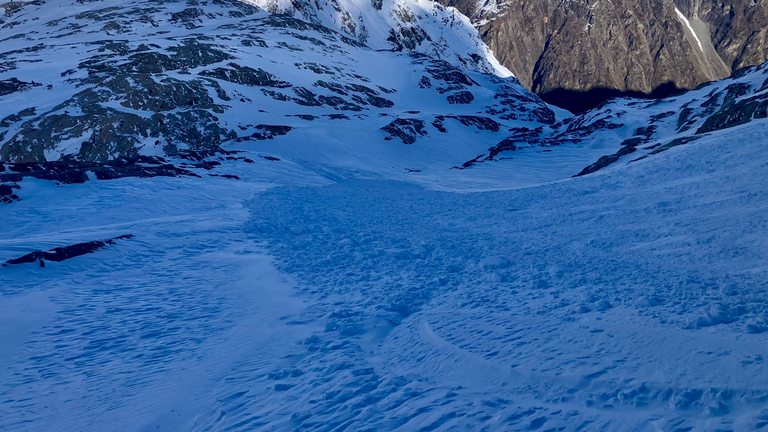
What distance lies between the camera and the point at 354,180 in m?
25.2

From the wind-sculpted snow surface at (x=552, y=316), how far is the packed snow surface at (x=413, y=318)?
3 centimetres

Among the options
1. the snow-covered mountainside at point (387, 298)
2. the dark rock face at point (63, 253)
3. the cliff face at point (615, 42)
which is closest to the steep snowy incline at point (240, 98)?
the snow-covered mountainside at point (387, 298)

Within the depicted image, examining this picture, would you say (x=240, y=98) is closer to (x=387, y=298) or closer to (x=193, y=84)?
(x=193, y=84)

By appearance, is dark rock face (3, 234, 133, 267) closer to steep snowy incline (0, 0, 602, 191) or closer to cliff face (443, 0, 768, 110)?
steep snowy incline (0, 0, 602, 191)

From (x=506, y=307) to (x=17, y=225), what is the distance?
12421 millimetres

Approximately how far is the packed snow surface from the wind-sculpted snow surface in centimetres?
3

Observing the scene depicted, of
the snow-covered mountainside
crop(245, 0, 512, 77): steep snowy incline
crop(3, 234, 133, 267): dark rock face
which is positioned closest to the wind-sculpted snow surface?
the snow-covered mountainside

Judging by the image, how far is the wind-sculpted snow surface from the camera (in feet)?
13.5

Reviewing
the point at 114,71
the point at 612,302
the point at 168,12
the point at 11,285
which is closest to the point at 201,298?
the point at 11,285

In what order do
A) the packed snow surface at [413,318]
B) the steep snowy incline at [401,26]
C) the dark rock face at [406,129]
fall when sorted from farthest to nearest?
the steep snowy incline at [401,26] < the dark rock face at [406,129] < the packed snow surface at [413,318]

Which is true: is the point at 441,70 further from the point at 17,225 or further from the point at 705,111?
the point at 17,225

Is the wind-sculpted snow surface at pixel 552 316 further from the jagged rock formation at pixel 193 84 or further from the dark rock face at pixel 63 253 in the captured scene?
the jagged rock formation at pixel 193 84

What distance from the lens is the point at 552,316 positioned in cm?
601

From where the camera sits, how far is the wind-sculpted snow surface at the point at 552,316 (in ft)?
13.5
